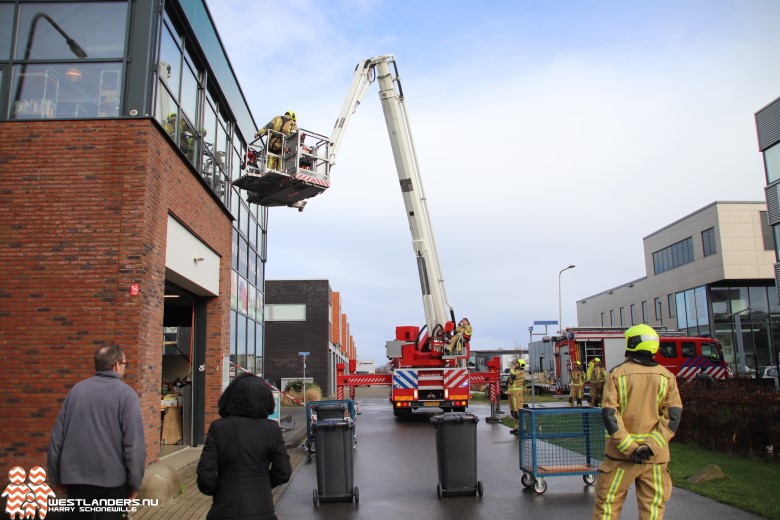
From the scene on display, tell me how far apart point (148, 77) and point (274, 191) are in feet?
15.9

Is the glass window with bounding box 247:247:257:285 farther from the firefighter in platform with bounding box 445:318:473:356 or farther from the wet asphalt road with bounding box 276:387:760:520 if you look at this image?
the wet asphalt road with bounding box 276:387:760:520

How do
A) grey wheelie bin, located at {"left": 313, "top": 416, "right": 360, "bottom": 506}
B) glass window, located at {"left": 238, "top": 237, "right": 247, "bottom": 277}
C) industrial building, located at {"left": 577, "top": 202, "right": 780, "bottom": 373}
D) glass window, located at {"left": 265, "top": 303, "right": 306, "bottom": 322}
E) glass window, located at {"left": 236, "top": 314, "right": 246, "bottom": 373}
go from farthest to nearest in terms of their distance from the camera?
glass window, located at {"left": 265, "top": 303, "right": 306, "bottom": 322} < industrial building, located at {"left": 577, "top": 202, "right": 780, "bottom": 373} < glass window, located at {"left": 238, "top": 237, "right": 247, "bottom": 277} < glass window, located at {"left": 236, "top": 314, "right": 246, "bottom": 373} < grey wheelie bin, located at {"left": 313, "top": 416, "right": 360, "bottom": 506}

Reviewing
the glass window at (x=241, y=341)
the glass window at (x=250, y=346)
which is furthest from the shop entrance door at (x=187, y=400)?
the glass window at (x=250, y=346)

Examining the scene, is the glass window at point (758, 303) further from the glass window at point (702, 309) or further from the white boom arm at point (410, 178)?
the white boom arm at point (410, 178)

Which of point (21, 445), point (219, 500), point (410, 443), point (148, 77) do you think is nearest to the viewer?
point (219, 500)

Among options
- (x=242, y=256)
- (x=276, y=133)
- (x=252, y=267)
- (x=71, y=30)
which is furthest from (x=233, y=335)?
(x=71, y=30)

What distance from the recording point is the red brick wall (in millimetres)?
8617

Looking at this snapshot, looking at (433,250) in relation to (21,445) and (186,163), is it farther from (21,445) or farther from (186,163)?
(21,445)

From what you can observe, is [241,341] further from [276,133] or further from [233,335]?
[276,133]

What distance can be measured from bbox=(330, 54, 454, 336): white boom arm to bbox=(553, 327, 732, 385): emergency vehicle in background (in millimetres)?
11704

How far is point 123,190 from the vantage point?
9219 millimetres

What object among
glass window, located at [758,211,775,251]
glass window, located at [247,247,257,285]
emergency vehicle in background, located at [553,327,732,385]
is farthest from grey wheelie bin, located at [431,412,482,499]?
glass window, located at [758,211,775,251]

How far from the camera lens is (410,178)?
1895 cm

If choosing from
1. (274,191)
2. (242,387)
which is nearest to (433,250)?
(274,191)
